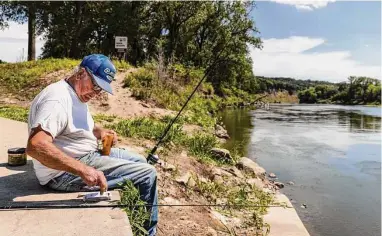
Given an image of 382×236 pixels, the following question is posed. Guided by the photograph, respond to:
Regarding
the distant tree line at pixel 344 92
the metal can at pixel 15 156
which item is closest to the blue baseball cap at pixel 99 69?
the metal can at pixel 15 156

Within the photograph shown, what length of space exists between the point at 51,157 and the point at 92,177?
0.35m

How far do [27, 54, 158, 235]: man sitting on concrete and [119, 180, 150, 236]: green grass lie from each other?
0.06 m

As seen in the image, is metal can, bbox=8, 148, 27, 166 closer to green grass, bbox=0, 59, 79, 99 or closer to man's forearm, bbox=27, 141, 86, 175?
man's forearm, bbox=27, 141, 86, 175

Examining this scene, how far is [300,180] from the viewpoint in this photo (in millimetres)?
8367

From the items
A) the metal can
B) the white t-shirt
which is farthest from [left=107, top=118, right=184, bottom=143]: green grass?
the white t-shirt

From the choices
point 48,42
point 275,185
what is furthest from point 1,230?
point 48,42

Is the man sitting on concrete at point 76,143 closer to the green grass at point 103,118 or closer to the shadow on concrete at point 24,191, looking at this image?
the shadow on concrete at point 24,191

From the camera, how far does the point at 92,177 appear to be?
3.06 metres

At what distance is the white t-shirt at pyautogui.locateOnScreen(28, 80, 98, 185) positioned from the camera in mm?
2979

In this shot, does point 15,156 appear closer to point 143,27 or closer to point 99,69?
point 99,69

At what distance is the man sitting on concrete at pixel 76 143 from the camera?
2.94 meters

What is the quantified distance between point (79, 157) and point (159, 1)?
83.0ft

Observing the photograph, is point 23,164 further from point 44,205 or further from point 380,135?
point 380,135

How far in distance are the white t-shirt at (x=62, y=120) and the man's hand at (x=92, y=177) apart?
359mm
